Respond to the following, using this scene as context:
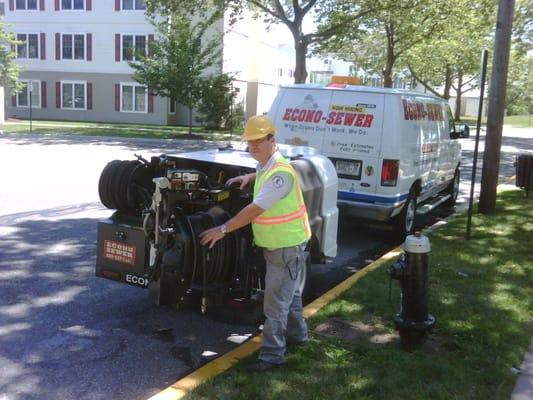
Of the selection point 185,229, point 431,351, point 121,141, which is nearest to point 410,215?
point 431,351

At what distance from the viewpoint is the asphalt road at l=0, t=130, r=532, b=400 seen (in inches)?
167

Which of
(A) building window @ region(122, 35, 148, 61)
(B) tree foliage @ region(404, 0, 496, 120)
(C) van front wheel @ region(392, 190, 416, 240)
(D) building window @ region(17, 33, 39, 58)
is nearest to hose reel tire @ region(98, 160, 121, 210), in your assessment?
(C) van front wheel @ region(392, 190, 416, 240)

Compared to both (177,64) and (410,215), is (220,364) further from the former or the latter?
(177,64)

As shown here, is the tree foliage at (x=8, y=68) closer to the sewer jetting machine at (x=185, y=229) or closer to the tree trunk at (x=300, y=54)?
the tree trunk at (x=300, y=54)

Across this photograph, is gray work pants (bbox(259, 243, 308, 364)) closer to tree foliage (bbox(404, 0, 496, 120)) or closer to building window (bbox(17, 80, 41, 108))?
tree foliage (bbox(404, 0, 496, 120))

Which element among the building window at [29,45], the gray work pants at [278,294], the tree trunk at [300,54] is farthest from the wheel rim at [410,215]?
the building window at [29,45]

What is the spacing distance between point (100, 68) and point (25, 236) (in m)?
32.6

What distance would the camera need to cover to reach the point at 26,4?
128 ft

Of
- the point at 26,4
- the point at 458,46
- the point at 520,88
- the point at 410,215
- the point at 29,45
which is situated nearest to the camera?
the point at 410,215

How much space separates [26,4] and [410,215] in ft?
122

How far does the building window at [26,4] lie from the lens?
38.8 meters

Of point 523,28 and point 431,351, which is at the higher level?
point 523,28

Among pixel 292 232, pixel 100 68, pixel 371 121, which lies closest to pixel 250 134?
pixel 292 232

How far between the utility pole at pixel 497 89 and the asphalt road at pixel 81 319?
7.32ft
